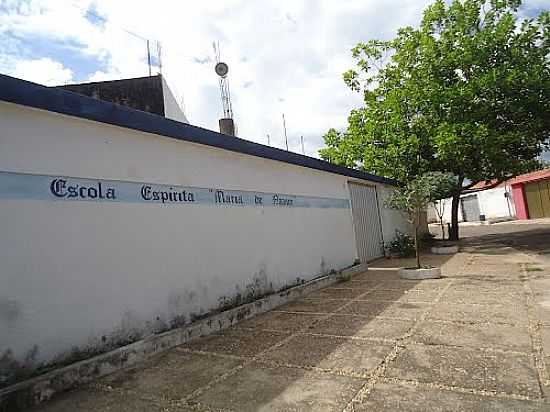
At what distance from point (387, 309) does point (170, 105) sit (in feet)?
47.5

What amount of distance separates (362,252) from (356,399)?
891 cm

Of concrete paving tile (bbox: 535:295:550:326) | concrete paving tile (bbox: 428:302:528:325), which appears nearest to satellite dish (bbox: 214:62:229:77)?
concrete paving tile (bbox: 428:302:528:325)

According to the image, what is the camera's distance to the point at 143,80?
15.7 metres

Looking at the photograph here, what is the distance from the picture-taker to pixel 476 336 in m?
4.19

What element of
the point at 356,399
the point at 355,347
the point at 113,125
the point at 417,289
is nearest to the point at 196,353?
the point at 355,347

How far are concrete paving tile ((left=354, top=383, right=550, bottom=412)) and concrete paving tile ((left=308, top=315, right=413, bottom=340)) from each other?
4.64 feet

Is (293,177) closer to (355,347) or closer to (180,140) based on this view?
(180,140)

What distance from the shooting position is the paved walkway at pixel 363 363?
2934 millimetres

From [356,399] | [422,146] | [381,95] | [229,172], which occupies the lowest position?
[356,399]

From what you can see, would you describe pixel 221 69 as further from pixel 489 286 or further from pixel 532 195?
pixel 532 195

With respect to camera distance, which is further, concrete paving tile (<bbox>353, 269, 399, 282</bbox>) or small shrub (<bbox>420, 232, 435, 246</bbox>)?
small shrub (<bbox>420, 232, 435, 246</bbox>)

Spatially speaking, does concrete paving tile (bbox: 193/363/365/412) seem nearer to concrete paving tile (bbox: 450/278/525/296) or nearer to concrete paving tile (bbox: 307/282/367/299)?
concrete paving tile (bbox: 307/282/367/299)

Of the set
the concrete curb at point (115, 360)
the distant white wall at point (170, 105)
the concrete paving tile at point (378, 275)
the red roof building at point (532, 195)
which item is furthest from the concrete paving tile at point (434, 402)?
the red roof building at point (532, 195)

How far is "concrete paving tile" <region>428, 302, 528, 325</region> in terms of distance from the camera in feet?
15.6
